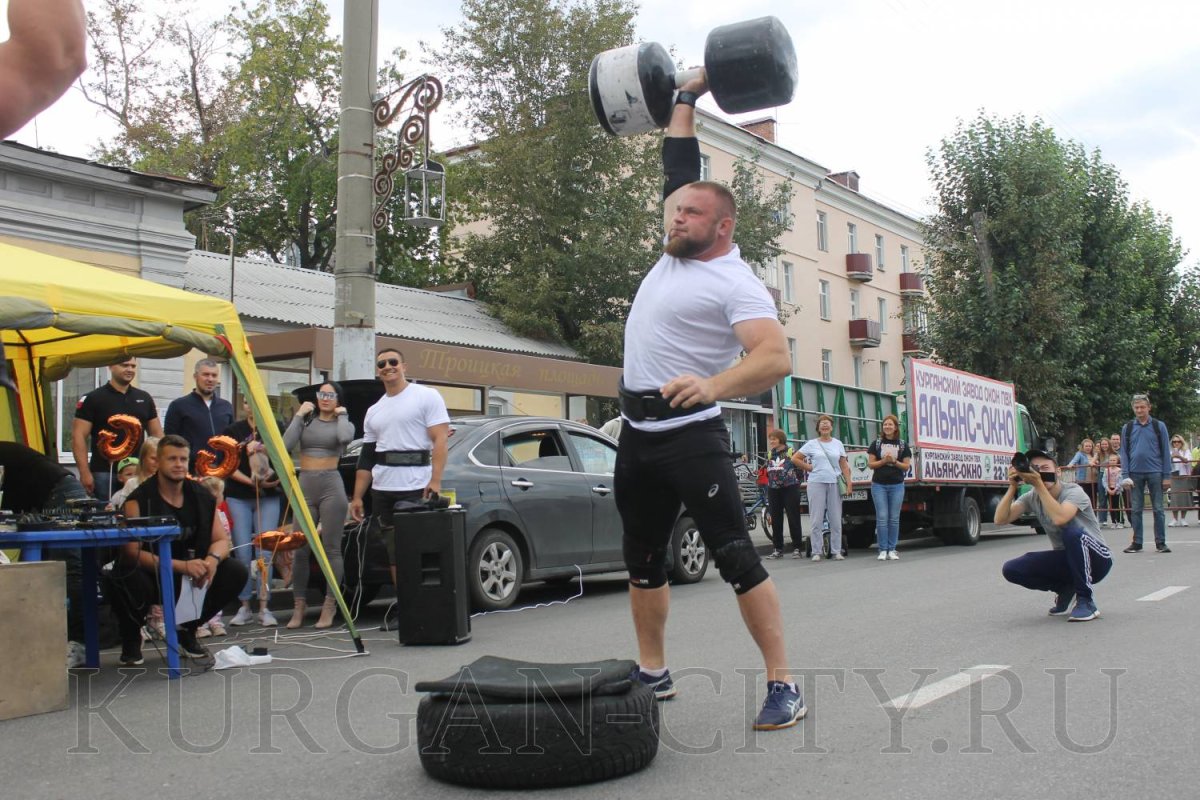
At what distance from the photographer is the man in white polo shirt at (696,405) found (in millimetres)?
4090

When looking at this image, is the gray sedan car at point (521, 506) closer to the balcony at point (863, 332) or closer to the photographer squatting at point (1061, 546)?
the photographer squatting at point (1061, 546)

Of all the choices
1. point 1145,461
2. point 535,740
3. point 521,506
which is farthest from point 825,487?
point 535,740

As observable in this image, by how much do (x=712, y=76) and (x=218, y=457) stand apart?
4762 millimetres

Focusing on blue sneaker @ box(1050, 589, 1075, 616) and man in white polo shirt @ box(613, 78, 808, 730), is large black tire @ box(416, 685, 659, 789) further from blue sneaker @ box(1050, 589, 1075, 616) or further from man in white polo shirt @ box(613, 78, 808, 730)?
blue sneaker @ box(1050, 589, 1075, 616)

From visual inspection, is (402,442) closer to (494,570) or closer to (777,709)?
(494,570)

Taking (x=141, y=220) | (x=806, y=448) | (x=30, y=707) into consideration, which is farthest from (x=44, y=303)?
(x=141, y=220)

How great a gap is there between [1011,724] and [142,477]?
5792 millimetres

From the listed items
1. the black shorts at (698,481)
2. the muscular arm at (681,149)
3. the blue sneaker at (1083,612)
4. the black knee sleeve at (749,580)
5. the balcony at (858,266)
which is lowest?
the blue sneaker at (1083,612)

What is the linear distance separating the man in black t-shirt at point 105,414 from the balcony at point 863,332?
1584 inches

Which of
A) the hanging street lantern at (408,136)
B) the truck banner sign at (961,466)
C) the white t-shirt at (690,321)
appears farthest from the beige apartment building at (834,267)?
the white t-shirt at (690,321)

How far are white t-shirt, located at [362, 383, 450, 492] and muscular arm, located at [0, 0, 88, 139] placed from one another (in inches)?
249

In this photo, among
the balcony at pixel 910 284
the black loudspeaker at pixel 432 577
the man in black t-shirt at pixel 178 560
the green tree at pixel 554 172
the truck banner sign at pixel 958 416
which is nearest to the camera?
the man in black t-shirt at pixel 178 560

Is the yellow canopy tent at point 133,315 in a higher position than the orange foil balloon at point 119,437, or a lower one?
higher

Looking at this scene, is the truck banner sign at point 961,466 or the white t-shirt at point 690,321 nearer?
the white t-shirt at point 690,321
